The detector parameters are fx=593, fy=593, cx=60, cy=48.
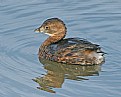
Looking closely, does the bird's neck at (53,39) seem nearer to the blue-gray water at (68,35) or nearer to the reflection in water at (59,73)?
the blue-gray water at (68,35)

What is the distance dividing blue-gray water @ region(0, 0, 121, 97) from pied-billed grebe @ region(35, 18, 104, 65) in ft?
0.57

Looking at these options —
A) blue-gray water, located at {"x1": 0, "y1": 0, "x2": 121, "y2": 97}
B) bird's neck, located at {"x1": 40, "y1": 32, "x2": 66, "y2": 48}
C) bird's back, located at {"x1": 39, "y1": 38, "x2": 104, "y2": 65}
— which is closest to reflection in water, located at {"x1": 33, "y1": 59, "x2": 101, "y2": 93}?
blue-gray water, located at {"x1": 0, "y1": 0, "x2": 121, "y2": 97}

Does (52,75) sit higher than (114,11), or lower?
lower

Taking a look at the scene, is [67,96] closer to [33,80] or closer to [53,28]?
[33,80]

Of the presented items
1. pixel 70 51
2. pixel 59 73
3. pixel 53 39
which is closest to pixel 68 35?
pixel 53 39

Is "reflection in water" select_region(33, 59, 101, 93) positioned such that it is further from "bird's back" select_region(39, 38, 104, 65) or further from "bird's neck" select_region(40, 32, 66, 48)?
"bird's neck" select_region(40, 32, 66, 48)

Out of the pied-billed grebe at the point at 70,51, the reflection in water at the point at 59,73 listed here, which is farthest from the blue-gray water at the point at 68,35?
the pied-billed grebe at the point at 70,51

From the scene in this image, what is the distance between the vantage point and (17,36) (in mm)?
12508

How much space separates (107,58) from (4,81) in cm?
227

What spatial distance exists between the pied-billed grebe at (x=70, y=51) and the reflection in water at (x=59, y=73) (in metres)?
0.11

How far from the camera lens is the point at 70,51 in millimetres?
11305

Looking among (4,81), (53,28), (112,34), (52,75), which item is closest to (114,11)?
(112,34)

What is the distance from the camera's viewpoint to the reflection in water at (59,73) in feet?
33.7

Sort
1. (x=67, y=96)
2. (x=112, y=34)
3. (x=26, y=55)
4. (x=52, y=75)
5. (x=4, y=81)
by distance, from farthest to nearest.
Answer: (x=112, y=34) < (x=26, y=55) < (x=52, y=75) < (x=4, y=81) < (x=67, y=96)
